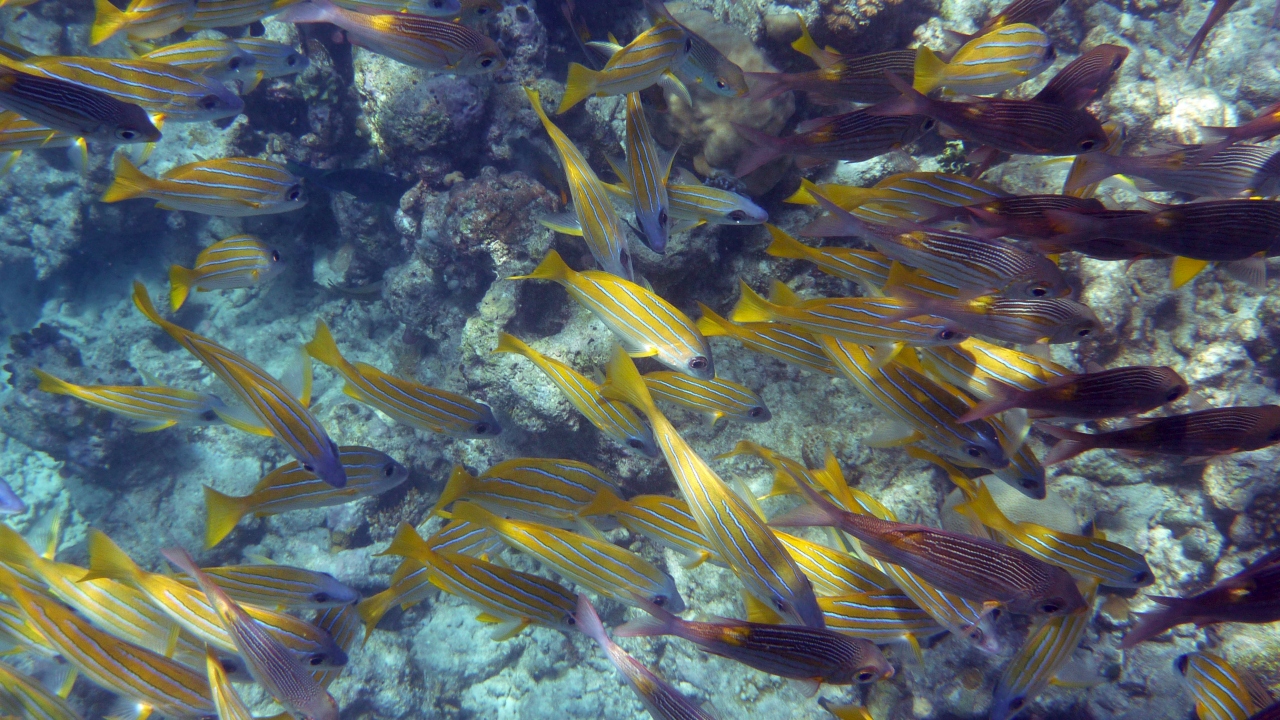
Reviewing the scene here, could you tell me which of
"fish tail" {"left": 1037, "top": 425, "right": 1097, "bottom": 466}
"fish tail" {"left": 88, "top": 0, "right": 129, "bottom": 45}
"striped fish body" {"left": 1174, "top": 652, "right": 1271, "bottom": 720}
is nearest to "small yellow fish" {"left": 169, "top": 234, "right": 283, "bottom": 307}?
"fish tail" {"left": 88, "top": 0, "right": 129, "bottom": 45}

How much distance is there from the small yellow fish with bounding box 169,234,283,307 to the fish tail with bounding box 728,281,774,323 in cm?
409

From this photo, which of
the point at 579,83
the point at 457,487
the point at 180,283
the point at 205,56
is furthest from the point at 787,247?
the point at 205,56

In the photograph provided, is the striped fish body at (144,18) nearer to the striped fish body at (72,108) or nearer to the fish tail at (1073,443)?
the striped fish body at (72,108)

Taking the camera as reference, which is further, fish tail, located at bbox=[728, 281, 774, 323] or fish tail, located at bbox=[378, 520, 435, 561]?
fish tail, located at bbox=[728, 281, 774, 323]

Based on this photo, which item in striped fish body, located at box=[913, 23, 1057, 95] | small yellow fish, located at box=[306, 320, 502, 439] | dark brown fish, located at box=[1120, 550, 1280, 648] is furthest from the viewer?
striped fish body, located at box=[913, 23, 1057, 95]

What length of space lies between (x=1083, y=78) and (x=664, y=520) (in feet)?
13.1

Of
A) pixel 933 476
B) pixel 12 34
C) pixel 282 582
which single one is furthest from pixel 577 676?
pixel 12 34

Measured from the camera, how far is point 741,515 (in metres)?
2.16

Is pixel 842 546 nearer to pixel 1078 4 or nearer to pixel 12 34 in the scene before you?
pixel 1078 4

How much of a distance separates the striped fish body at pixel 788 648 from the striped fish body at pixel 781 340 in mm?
1503

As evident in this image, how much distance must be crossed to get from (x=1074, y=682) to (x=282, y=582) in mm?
4731

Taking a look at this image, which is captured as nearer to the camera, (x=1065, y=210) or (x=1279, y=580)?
(x=1279, y=580)

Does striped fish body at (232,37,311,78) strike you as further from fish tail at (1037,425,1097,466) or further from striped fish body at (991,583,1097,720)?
striped fish body at (991,583,1097,720)

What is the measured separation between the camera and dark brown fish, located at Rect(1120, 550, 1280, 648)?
83.2 inches
